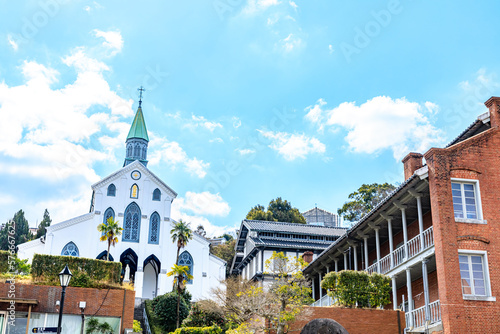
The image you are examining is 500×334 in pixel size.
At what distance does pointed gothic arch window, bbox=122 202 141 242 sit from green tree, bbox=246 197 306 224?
19295 millimetres

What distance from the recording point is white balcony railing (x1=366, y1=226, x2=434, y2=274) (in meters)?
21.5

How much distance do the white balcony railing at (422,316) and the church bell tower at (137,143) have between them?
5276 centimetres

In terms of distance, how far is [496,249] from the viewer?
20.5 m

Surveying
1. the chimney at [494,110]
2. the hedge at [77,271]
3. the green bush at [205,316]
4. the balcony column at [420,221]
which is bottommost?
the green bush at [205,316]

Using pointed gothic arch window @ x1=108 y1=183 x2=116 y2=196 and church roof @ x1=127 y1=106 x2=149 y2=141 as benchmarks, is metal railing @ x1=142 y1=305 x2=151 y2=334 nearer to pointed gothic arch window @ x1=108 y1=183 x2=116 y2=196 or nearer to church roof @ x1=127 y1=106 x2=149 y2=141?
pointed gothic arch window @ x1=108 y1=183 x2=116 y2=196

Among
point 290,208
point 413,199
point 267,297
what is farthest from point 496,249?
point 290,208

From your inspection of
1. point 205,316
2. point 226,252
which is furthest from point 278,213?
point 205,316

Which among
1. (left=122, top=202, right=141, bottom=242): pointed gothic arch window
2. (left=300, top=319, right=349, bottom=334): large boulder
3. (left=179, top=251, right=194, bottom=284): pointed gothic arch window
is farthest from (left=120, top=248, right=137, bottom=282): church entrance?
(left=300, top=319, right=349, bottom=334): large boulder

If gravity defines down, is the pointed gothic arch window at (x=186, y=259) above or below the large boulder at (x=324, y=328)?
above

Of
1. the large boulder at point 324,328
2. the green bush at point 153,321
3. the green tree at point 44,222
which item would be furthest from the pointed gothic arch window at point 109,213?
the large boulder at point 324,328

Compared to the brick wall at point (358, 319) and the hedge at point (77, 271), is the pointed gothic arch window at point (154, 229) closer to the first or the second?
the hedge at point (77, 271)

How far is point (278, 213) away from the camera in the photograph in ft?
258

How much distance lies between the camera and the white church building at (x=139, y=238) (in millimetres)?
56094

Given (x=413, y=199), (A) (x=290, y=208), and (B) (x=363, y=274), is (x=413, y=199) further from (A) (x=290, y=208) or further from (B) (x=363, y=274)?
(A) (x=290, y=208)
